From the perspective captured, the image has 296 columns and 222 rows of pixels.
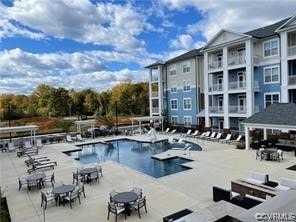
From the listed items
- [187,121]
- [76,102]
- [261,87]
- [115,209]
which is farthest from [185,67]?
[76,102]

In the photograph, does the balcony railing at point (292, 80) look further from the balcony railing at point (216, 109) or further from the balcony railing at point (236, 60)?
the balcony railing at point (216, 109)

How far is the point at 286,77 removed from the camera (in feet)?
76.0

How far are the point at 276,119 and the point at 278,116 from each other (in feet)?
1.39

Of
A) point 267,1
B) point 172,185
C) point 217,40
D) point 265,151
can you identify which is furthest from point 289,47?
point 172,185

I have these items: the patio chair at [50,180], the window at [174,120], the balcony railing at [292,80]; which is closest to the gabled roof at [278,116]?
the balcony railing at [292,80]

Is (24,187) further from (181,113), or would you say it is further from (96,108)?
(96,108)

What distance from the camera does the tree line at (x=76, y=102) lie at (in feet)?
180

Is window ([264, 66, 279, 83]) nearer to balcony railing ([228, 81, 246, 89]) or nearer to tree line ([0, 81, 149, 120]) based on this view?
balcony railing ([228, 81, 246, 89])

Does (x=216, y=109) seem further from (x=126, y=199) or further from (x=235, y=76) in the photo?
(x=126, y=199)

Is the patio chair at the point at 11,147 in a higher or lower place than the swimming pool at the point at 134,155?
higher

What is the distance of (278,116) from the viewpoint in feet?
64.5

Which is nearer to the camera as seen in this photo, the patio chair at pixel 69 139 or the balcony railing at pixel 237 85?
the balcony railing at pixel 237 85

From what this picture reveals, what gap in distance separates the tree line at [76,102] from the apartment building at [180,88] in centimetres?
1571

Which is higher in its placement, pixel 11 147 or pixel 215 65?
pixel 215 65
